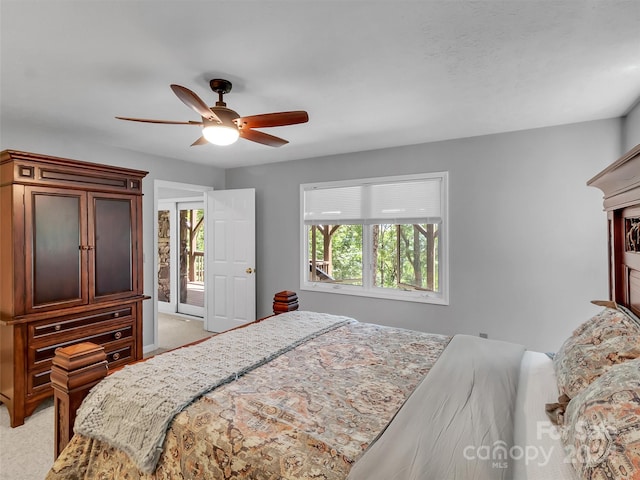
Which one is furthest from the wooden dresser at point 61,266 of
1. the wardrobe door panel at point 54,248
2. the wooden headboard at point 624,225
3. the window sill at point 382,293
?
the wooden headboard at point 624,225

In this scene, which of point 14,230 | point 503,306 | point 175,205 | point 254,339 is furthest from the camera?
point 175,205

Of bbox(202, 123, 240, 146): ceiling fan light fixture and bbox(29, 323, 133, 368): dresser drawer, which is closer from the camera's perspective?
bbox(202, 123, 240, 146): ceiling fan light fixture

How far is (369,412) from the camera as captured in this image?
1.30 metres

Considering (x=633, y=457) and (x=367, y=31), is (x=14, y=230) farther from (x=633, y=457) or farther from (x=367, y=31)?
(x=633, y=457)

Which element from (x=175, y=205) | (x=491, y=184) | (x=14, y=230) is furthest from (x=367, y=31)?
(x=175, y=205)

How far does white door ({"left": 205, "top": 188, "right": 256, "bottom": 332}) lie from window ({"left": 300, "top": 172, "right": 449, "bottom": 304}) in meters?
0.80

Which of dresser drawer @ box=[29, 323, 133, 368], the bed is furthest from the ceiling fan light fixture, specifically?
dresser drawer @ box=[29, 323, 133, 368]

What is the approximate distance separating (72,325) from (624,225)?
404cm

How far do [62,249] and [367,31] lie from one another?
291cm

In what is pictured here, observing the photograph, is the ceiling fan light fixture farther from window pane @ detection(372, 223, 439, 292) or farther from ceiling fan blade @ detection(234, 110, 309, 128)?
window pane @ detection(372, 223, 439, 292)

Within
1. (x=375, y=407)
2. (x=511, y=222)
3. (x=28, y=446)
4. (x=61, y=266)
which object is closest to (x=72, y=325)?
(x=61, y=266)

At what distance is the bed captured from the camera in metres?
0.99

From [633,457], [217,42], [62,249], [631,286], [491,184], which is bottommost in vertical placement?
[633,457]

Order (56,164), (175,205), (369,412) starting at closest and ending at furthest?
(369,412)
(56,164)
(175,205)
